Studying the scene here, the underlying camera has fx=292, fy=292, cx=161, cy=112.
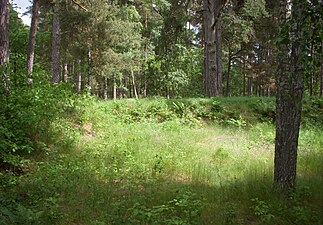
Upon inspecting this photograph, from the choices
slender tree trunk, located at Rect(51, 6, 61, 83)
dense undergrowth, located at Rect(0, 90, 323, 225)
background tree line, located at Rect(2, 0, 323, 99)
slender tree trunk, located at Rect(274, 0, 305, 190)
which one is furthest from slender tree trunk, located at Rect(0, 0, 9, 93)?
slender tree trunk, located at Rect(274, 0, 305, 190)

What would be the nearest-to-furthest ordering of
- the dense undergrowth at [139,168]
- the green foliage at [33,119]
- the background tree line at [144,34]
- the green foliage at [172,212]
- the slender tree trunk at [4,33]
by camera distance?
1. the green foliage at [172,212]
2. the dense undergrowth at [139,168]
3. the green foliage at [33,119]
4. the slender tree trunk at [4,33]
5. the background tree line at [144,34]

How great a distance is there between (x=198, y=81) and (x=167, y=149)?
2841cm

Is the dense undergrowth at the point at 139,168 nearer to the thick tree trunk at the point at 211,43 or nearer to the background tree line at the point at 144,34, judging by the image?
the background tree line at the point at 144,34

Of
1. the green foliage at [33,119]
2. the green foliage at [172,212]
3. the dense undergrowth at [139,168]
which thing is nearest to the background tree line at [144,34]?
the green foliage at [33,119]

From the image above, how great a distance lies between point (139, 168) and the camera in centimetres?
671

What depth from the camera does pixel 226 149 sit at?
8094mm

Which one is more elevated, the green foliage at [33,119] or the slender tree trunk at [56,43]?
the slender tree trunk at [56,43]

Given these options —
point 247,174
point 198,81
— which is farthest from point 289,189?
point 198,81

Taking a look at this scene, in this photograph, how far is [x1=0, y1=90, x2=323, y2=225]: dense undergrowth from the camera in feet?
15.5

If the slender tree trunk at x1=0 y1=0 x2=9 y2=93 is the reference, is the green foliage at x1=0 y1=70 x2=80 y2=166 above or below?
below

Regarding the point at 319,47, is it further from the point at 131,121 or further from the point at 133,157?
the point at 131,121

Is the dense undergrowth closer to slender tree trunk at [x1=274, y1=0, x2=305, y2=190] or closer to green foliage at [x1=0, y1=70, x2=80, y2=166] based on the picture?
green foliage at [x1=0, y1=70, x2=80, y2=166]

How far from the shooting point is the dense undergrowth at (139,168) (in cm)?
473

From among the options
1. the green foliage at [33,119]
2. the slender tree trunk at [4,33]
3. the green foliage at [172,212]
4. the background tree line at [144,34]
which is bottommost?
the green foliage at [172,212]
